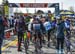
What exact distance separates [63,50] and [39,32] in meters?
1.46

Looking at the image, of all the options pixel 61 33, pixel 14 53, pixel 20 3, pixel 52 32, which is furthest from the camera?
pixel 20 3

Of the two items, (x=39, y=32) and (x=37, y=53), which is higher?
(x=39, y=32)

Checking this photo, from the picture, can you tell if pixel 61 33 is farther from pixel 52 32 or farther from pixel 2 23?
pixel 52 32

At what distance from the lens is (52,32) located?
17.5 metres

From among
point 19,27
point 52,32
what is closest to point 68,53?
point 19,27

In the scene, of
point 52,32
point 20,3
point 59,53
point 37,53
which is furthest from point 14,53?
point 20,3

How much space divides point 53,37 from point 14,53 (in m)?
4.47

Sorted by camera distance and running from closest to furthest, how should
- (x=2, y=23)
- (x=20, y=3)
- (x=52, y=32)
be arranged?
(x=2, y=23) → (x=52, y=32) → (x=20, y=3)

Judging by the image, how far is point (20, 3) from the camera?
37.2 meters

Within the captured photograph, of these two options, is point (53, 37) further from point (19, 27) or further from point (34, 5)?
point (34, 5)

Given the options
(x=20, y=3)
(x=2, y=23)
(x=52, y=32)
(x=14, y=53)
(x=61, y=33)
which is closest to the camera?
(x=2, y=23)

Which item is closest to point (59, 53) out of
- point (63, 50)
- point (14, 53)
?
point (63, 50)

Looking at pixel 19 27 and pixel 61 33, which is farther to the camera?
pixel 19 27

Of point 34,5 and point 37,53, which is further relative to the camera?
point 34,5
